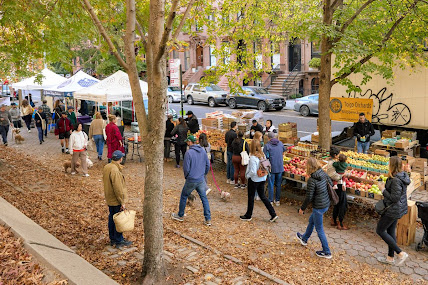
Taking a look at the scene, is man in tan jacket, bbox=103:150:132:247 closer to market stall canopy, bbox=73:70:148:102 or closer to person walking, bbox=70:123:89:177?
person walking, bbox=70:123:89:177

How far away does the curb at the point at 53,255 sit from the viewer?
4574 mm

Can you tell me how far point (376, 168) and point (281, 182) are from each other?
2.37 metres

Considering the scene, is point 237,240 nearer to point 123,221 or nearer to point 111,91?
point 123,221

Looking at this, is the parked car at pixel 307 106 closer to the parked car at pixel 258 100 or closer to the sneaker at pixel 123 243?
the parked car at pixel 258 100

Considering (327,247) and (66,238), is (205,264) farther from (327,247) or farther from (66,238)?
(66,238)

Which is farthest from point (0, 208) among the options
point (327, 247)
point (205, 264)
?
point (327, 247)

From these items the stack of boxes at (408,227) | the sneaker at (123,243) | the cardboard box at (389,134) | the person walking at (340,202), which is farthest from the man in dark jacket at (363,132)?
the sneaker at (123,243)

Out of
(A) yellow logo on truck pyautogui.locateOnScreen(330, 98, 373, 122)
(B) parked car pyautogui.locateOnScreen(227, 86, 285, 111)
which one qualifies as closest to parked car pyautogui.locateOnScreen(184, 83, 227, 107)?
(B) parked car pyautogui.locateOnScreen(227, 86, 285, 111)

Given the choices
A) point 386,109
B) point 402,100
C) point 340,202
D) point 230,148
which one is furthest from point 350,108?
point 340,202

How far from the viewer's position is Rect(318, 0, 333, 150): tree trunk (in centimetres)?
1160

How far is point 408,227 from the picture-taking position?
297 inches

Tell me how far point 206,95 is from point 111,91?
54.5 ft

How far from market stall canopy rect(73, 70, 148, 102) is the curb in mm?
10392

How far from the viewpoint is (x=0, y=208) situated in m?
6.76
